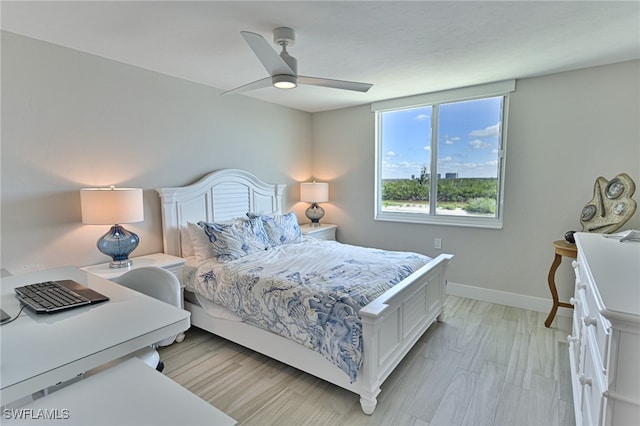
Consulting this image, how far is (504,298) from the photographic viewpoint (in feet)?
11.4

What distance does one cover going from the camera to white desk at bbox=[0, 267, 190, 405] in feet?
2.92

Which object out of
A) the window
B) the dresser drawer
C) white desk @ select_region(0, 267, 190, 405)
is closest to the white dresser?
the dresser drawer

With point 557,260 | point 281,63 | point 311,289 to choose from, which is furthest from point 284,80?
point 557,260

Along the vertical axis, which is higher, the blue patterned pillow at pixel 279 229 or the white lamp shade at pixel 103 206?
the white lamp shade at pixel 103 206

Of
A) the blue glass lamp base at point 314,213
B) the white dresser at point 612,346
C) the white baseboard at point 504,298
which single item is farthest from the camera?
the blue glass lamp base at point 314,213

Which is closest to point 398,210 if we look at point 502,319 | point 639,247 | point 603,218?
point 502,319

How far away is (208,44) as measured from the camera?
235cm

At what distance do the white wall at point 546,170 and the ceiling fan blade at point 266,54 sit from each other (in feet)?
8.43

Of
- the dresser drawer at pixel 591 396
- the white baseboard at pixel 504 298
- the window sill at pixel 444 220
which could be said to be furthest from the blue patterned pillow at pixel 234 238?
the dresser drawer at pixel 591 396

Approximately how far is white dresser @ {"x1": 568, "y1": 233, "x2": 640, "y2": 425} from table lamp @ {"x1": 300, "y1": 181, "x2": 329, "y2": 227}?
126 inches

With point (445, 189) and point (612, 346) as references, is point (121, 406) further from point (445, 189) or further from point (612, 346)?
point (445, 189)

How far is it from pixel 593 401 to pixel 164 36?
3.11 m

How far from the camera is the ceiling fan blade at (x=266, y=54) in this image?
5.76 ft

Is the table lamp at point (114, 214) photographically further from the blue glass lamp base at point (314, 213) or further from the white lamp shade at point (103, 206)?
the blue glass lamp base at point (314, 213)
